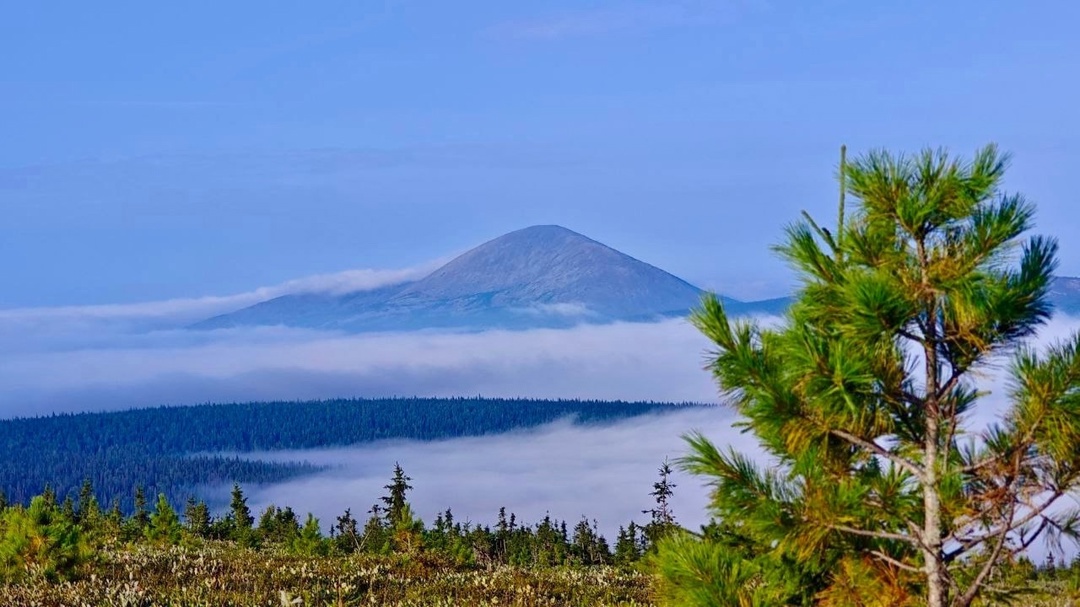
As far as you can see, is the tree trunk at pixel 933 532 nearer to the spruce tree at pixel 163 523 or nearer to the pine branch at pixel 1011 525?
the pine branch at pixel 1011 525

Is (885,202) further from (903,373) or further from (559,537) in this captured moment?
(559,537)

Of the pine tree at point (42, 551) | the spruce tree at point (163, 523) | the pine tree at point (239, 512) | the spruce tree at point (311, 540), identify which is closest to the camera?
the pine tree at point (42, 551)

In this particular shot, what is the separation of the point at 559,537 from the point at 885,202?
74.0 meters

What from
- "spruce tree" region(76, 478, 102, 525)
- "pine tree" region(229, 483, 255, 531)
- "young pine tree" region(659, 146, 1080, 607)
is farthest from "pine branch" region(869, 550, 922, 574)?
"pine tree" region(229, 483, 255, 531)

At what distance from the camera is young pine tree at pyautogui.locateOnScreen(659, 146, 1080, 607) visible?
7.70 metres

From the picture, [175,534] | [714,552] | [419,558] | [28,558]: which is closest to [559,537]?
[175,534]

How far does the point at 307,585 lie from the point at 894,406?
1072cm

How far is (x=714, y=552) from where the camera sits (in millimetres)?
8531

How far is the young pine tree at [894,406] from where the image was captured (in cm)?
770

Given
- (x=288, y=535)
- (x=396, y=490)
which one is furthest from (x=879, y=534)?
(x=396, y=490)

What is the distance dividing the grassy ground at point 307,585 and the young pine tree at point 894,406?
4.19 meters

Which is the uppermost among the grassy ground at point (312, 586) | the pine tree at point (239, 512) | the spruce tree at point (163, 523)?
the grassy ground at point (312, 586)

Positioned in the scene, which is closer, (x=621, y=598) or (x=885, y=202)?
(x=885, y=202)

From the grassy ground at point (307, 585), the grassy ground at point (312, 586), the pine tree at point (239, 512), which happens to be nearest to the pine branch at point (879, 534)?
the grassy ground at point (312, 586)
